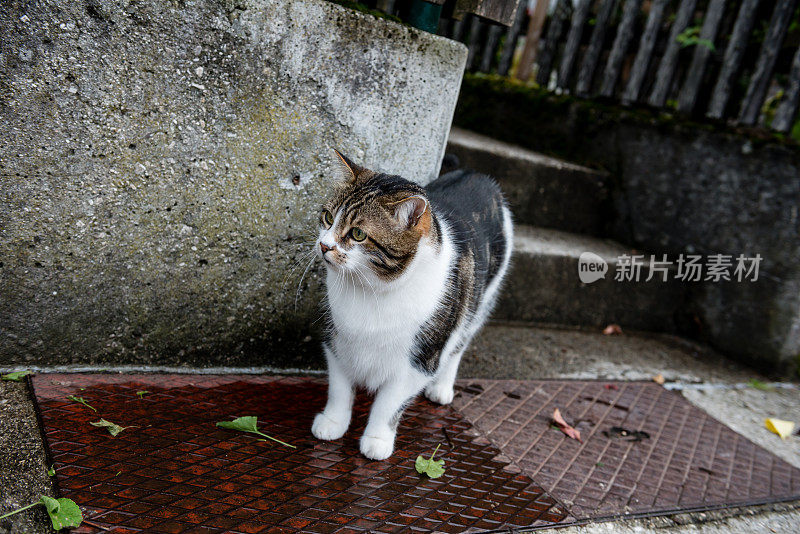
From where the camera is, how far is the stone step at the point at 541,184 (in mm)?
3424

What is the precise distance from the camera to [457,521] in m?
1.59

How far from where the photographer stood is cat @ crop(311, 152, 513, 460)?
67.5 inches

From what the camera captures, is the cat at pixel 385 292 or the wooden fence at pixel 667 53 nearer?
the cat at pixel 385 292

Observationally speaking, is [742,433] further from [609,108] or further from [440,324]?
[609,108]

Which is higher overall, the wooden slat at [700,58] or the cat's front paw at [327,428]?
the wooden slat at [700,58]

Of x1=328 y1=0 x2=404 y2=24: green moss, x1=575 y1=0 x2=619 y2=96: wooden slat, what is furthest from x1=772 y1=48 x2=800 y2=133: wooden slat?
x1=328 y1=0 x2=404 y2=24: green moss

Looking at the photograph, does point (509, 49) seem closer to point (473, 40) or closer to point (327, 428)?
point (473, 40)

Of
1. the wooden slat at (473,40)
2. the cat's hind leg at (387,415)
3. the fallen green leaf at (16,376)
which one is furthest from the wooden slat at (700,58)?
the fallen green leaf at (16,376)

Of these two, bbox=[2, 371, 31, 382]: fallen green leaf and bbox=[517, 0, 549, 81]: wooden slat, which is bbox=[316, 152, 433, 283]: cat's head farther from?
bbox=[517, 0, 549, 81]: wooden slat

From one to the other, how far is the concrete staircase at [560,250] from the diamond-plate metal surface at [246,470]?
1271 mm

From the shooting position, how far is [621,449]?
7.11 ft

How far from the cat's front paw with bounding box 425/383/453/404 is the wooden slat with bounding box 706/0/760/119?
239cm

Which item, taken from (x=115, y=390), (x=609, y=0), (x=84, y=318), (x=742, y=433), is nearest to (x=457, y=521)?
(x=115, y=390)

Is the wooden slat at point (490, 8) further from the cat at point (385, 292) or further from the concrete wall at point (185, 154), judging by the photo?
the cat at point (385, 292)
